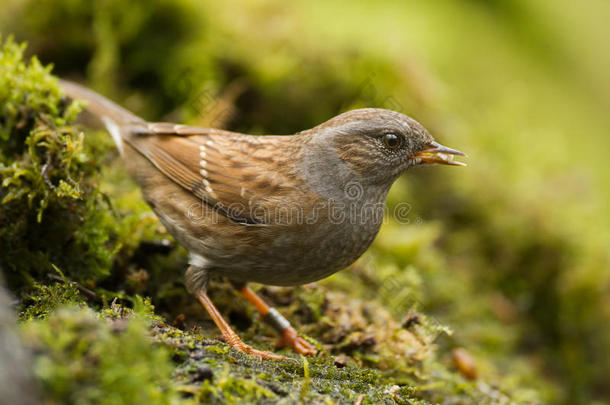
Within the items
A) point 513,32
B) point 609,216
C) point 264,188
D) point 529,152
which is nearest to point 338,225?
point 264,188

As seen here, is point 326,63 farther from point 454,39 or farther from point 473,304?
point 454,39

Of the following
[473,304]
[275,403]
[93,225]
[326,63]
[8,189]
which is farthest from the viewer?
[326,63]

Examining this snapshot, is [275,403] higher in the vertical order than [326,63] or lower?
lower

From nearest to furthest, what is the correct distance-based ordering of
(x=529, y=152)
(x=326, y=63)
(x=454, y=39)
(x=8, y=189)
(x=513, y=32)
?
(x=8, y=189) < (x=326, y=63) < (x=529, y=152) < (x=454, y=39) < (x=513, y=32)

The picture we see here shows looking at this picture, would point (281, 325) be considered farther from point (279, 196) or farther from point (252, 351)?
point (279, 196)

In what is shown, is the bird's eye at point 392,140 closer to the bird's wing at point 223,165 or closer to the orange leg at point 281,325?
the bird's wing at point 223,165

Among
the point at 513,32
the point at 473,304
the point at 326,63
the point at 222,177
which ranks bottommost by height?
the point at 222,177
